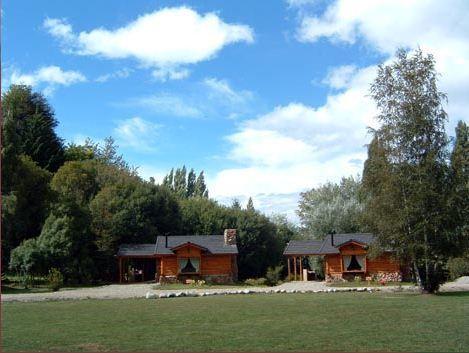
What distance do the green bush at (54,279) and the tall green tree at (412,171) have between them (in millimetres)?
20212

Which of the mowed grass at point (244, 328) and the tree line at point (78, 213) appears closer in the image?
the mowed grass at point (244, 328)

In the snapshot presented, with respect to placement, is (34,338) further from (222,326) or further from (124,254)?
(124,254)

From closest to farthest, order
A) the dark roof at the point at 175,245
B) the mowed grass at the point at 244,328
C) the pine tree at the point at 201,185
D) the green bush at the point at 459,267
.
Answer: the mowed grass at the point at 244,328, the green bush at the point at 459,267, the dark roof at the point at 175,245, the pine tree at the point at 201,185

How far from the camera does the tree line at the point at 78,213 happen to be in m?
40.8

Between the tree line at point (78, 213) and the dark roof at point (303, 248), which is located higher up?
the tree line at point (78, 213)

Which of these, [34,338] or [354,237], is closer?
[34,338]

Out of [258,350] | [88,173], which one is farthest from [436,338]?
[88,173]

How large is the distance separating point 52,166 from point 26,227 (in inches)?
744

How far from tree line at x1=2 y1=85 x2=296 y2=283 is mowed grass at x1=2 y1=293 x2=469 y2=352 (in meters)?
22.0

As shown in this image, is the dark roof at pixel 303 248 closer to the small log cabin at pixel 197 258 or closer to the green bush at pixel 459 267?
the small log cabin at pixel 197 258

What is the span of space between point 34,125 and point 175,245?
26383 millimetres

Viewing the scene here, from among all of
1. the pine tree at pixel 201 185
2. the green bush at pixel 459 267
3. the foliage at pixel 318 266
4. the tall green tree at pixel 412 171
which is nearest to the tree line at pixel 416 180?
the tall green tree at pixel 412 171

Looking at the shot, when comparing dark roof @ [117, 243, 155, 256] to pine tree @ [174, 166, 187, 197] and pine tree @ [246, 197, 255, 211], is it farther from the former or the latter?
pine tree @ [174, 166, 187, 197]

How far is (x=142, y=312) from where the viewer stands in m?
17.9
